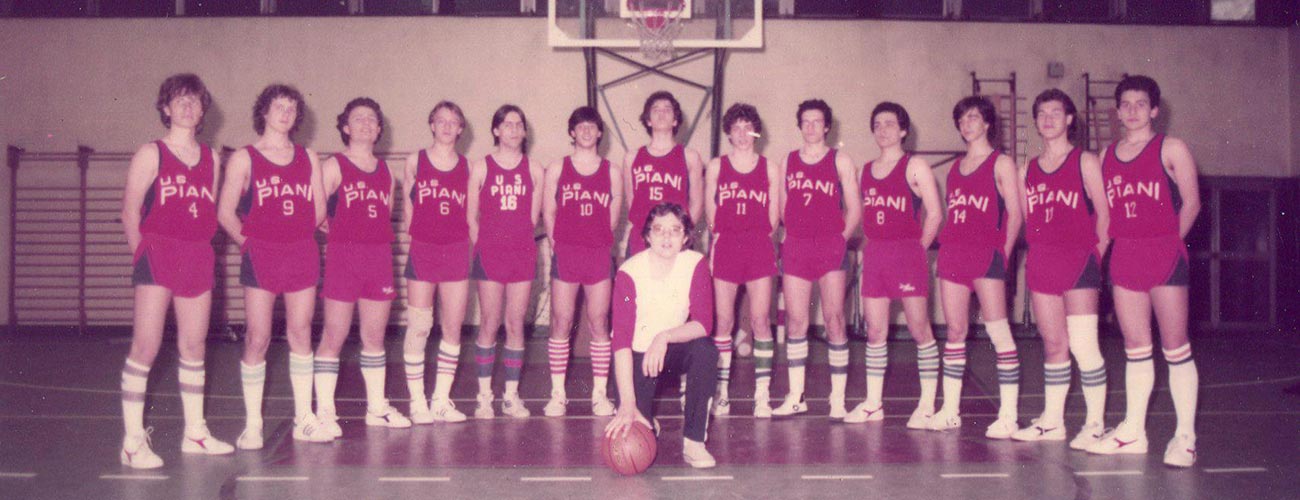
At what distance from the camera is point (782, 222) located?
19.1 feet

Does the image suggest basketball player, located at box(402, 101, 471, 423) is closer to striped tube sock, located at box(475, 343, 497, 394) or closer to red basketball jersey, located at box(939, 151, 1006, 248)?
striped tube sock, located at box(475, 343, 497, 394)

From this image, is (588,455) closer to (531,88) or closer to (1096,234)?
(1096,234)

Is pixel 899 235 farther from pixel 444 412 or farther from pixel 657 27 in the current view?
pixel 657 27

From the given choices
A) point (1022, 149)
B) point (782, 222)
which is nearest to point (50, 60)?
point (782, 222)

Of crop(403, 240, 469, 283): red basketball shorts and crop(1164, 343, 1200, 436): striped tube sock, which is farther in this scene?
crop(403, 240, 469, 283): red basketball shorts

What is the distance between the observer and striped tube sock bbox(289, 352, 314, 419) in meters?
5.17

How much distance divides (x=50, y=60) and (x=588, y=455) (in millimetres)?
8428

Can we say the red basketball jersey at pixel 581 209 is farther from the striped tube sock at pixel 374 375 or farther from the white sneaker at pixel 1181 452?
the white sneaker at pixel 1181 452

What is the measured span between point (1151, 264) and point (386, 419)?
3717 mm

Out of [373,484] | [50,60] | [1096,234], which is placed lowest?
[373,484]

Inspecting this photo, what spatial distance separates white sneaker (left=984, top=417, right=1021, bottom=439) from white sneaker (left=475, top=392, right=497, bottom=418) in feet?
8.40

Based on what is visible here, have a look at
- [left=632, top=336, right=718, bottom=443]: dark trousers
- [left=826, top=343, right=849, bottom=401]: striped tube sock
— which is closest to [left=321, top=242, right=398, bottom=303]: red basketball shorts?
[left=632, top=336, right=718, bottom=443]: dark trousers

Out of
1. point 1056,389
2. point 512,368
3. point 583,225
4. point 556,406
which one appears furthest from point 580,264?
point 1056,389

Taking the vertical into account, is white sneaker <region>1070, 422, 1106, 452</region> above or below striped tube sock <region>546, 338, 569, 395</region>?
below
